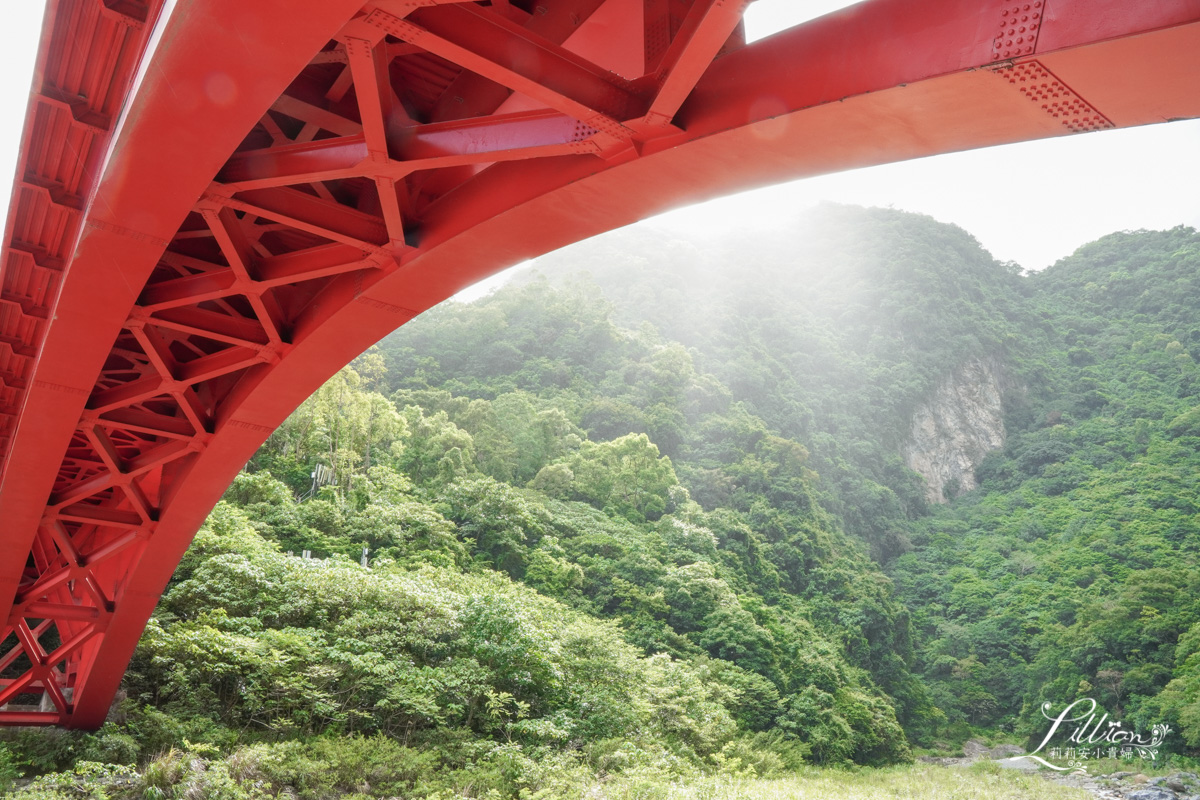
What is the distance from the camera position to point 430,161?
10.5 feet

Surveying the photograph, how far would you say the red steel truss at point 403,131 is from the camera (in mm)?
2088

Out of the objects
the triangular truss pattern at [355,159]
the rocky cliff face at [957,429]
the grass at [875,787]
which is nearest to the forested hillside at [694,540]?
the grass at [875,787]

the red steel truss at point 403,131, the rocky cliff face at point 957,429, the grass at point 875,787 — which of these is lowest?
the grass at point 875,787

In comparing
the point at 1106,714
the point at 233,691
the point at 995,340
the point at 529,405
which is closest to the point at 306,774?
the point at 233,691

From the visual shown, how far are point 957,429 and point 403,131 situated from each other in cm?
6968

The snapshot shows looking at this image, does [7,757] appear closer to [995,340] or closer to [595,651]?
[595,651]

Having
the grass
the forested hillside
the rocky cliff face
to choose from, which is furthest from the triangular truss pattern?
the rocky cliff face

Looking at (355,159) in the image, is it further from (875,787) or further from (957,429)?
(957,429)

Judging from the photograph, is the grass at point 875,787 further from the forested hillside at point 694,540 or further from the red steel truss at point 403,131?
the red steel truss at point 403,131

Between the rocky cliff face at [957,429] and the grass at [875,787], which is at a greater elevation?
the rocky cliff face at [957,429]

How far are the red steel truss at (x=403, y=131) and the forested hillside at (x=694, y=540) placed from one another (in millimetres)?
8011

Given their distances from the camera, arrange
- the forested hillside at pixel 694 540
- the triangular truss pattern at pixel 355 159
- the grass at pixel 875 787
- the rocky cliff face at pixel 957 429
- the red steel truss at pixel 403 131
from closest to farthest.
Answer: the red steel truss at pixel 403 131 < the triangular truss pattern at pixel 355 159 < the grass at pixel 875 787 < the forested hillside at pixel 694 540 < the rocky cliff face at pixel 957 429

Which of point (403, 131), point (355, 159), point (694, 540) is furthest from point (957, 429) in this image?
point (355, 159)

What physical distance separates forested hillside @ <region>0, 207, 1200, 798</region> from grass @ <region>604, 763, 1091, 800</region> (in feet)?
1.83
